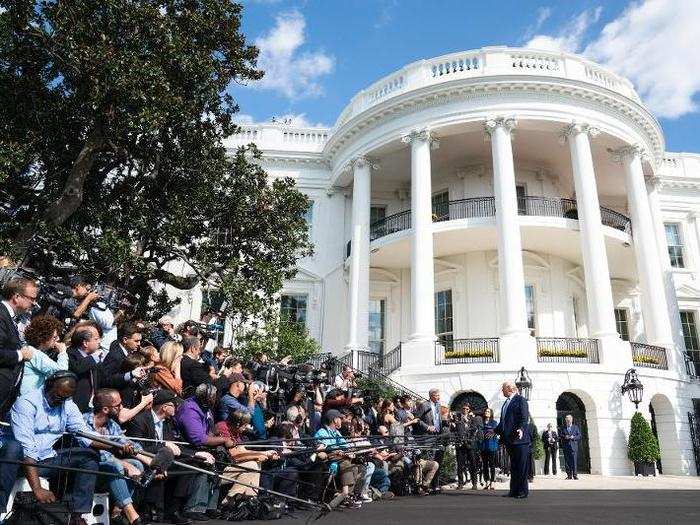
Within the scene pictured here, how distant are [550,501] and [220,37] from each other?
11481 mm

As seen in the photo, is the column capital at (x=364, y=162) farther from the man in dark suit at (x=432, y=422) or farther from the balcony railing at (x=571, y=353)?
the man in dark suit at (x=432, y=422)

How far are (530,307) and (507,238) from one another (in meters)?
3.96

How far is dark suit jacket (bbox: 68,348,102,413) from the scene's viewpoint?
5113 millimetres

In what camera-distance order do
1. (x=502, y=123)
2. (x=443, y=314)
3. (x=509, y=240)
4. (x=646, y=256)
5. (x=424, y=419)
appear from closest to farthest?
(x=424, y=419) < (x=509, y=240) < (x=502, y=123) < (x=646, y=256) < (x=443, y=314)

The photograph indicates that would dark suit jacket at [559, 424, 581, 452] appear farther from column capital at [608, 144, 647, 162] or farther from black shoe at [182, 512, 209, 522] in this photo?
column capital at [608, 144, 647, 162]

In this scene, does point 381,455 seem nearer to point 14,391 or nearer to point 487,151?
point 14,391

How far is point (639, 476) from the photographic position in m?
14.7

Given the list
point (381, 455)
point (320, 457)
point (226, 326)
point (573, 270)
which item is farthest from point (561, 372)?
point (226, 326)

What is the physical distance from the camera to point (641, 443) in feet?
48.5

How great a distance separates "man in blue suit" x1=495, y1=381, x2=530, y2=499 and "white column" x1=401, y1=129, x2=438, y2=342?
872cm

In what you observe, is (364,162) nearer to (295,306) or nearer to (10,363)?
(295,306)

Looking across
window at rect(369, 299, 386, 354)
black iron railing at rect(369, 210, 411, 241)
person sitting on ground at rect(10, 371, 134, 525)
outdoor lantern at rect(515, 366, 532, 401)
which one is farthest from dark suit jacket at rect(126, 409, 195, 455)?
window at rect(369, 299, 386, 354)

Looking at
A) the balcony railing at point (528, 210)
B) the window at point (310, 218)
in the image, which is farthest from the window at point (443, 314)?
the window at point (310, 218)

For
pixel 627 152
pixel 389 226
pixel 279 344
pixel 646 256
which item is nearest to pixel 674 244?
pixel 627 152
